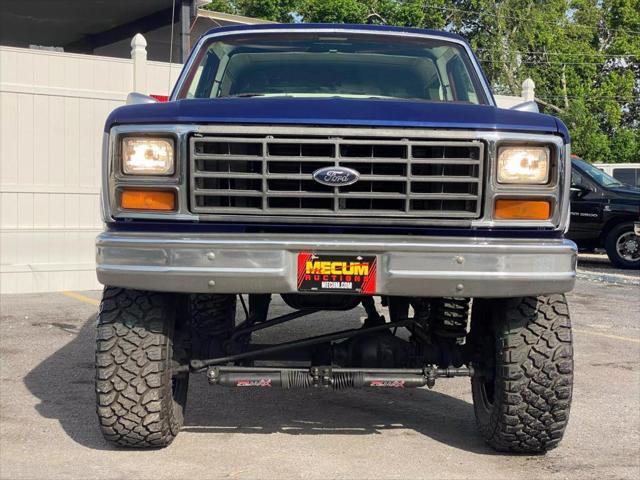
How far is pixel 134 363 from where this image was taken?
14.1 ft

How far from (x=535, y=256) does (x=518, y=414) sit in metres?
0.82

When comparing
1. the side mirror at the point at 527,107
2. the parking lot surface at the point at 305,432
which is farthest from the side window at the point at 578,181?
the side mirror at the point at 527,107

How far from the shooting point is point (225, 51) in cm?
557

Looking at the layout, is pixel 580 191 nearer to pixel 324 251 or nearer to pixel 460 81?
pixel 460 81

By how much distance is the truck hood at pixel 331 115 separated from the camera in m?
4.00

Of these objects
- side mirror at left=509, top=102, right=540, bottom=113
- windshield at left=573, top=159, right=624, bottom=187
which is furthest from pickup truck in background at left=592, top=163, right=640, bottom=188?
side mirror at left=509, top=102, right=540, bottom=113

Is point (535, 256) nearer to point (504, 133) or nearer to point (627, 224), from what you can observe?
point (504, 133)

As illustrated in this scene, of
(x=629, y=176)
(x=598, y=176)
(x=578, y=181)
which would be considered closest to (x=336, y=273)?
A: (x=578, y=181)

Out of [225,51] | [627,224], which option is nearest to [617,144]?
[627,224]

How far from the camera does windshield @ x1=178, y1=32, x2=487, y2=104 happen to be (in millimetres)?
5402

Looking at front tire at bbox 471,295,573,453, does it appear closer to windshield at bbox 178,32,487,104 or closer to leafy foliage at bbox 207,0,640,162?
windshield at bbox 178,32,487,104

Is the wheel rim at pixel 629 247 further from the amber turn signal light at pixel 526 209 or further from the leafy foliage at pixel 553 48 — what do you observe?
the leafy foliage at pixel 553 48

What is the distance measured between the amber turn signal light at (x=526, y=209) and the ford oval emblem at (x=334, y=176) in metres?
0.66

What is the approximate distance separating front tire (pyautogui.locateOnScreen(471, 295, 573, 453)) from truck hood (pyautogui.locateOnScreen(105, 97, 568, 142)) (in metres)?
0.84
